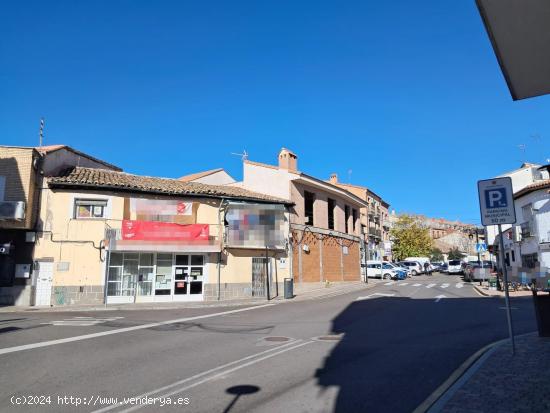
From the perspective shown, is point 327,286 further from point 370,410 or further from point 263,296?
→ point 370,410

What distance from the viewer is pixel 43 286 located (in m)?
20.1

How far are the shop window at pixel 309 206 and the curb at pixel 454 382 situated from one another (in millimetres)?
21790

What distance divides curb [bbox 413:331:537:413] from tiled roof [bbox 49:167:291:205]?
17.6m

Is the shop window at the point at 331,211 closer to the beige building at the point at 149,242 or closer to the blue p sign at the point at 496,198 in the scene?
the beige building at the point at 149,242

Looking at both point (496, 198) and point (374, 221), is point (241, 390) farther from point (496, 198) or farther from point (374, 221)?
point (374, 221)

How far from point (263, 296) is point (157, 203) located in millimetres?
8107

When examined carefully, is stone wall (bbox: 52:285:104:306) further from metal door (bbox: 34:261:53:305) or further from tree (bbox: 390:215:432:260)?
tree (bbox: 390:215:432:260)

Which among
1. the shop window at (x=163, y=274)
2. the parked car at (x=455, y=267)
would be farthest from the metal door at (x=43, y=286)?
the parked car at (x=455, y=267)

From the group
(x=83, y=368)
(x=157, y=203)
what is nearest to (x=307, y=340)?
(x=83, y=368)

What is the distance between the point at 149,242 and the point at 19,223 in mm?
5951

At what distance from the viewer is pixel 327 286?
29.5 metres

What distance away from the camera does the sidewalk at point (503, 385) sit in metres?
4.97

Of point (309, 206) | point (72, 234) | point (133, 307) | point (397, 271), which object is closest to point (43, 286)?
point (72, 234)

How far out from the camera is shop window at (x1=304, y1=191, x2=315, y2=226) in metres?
30.2
